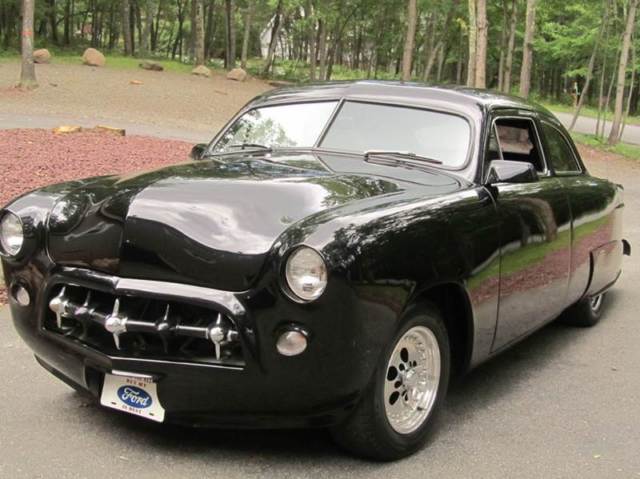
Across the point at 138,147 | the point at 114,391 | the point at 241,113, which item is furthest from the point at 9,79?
the point at 114,391

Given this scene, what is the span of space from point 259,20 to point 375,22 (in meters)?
7.91

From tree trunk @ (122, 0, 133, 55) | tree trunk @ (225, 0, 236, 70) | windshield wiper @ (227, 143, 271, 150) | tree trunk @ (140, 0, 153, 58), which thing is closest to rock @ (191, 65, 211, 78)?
tree trunk @ (225, 0, 236, 70)

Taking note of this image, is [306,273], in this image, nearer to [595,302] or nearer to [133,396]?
[133,396]

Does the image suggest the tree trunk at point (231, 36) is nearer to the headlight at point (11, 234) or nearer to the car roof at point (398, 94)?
the car roof at point (398, 94)

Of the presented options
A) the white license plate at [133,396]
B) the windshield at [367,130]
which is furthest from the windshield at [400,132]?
the white license plate at [133,396]

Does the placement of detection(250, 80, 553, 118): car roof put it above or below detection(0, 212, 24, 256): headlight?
above

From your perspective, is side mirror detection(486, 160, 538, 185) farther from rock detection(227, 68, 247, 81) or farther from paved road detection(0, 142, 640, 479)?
rock detection(227, 68, 247, 81)

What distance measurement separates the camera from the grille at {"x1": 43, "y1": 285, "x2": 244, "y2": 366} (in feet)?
9.29

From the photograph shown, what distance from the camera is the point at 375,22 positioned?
4788cm

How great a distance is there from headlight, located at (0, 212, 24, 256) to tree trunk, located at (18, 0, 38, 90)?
723 inches

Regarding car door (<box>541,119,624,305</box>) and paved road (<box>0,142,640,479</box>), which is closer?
paved road (<box>0,142,640,479</box>)

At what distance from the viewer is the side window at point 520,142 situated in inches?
186

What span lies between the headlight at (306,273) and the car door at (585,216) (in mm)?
2661

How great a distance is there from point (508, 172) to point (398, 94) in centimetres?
99
